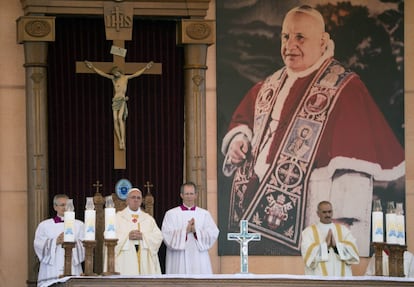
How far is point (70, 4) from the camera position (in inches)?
808

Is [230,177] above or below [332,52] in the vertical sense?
below

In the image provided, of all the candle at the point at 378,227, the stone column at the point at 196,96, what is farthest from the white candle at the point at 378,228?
the stone column at the point at 196,96

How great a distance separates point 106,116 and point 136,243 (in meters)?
2.05

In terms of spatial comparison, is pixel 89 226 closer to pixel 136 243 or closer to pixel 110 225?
pixel 110 225

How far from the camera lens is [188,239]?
1986cm

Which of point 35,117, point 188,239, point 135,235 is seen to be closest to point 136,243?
point 135,235

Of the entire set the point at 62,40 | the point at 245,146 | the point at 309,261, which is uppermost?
the point at 62,40

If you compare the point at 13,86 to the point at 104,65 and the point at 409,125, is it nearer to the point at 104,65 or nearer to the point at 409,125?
the point at 104,65

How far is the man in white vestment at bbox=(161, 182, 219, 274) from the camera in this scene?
64.5 ft

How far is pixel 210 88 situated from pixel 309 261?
329 centimetres

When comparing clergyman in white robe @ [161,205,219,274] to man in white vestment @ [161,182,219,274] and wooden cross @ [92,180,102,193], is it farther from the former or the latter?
wooden cross @ [92,180,102,193]

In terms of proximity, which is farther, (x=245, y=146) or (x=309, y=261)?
(x=245, y=146)

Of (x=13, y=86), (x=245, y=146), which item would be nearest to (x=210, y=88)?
(x=245, y=146)

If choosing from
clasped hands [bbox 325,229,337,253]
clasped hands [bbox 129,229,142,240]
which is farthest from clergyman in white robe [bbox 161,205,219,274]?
clasped hands [bbox 325,229,337,253]
